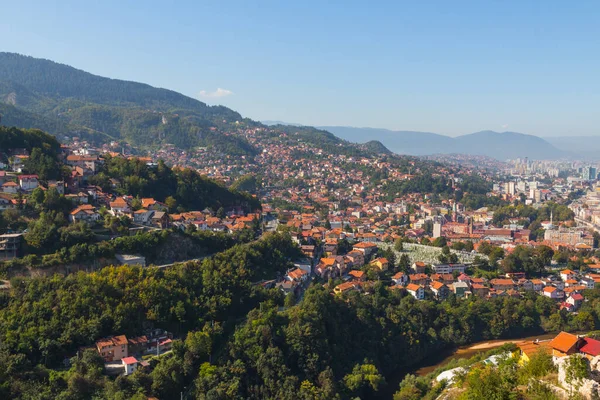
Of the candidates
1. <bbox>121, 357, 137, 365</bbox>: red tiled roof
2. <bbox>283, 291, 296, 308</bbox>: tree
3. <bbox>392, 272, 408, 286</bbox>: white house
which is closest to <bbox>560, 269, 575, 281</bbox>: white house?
<bbox>392, 272, 408, 286</bbox>: white house

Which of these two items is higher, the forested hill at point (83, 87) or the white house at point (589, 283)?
the forested hill at point (83, 87)

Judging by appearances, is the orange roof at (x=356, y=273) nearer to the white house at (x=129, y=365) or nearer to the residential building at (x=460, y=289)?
the residential building at (x=460, y=289)

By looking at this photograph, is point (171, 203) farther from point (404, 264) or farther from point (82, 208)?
point (404, 264)

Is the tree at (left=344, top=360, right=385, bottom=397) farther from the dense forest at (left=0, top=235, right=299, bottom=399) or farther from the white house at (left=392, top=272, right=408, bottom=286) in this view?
the white house at (left=392, top=272, right=408, bottom=286)

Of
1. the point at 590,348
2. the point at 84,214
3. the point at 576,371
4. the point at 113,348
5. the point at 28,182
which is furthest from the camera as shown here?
the point at 28,182

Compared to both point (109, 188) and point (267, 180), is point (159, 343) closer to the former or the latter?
point (109, 188)

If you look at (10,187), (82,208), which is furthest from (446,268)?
(10,187)

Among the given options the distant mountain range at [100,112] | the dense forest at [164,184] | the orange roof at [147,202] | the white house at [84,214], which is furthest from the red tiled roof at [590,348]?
the distant mountain range at [100,112]

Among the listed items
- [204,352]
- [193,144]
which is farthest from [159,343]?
[193,144]
